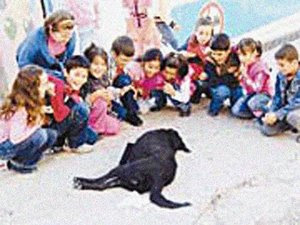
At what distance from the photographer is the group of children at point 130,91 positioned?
293 centimetres

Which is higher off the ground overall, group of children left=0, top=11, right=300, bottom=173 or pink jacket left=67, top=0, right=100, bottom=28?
pink jacket left=67, top=0, right=100, bottom=28

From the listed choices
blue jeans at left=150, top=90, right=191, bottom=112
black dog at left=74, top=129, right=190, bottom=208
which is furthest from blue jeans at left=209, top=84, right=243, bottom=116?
black dog at left=74, top=129, right=190, bottom=208

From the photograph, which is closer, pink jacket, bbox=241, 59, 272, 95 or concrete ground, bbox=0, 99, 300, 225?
concrete ground, bbox=0, 99, 300, 225

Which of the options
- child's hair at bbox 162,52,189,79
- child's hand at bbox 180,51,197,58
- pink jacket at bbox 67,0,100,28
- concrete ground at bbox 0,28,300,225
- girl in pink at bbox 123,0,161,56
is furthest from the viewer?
girl in pink at bbox 123,0,161,56

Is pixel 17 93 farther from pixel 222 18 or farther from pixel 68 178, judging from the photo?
pixel 222 18

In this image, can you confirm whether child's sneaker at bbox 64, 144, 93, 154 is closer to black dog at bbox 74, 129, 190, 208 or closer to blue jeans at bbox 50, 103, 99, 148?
blue jeans at bbox 50, 103, 99, 148

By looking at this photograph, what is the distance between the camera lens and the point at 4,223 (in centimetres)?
267

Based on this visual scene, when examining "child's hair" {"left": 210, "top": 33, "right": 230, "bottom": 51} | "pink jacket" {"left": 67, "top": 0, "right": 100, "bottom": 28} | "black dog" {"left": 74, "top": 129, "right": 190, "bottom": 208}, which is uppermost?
"pink jacket" {"left": 67, "top": 0, "right": 100, "bottom": 28}

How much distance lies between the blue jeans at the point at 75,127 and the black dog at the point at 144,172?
0.21 meters

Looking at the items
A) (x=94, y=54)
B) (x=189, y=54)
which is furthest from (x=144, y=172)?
(x=189, y=54)

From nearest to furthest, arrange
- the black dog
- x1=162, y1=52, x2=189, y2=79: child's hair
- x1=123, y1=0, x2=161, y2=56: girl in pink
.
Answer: the black dog, x1=162, y1=52, x2=189, y2=79: child's hair, x1=123, y1=0, x2=161, y2=56: girl in pink

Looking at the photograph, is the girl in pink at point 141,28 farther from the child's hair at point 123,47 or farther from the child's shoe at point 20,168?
the child's shoe at point 20,168

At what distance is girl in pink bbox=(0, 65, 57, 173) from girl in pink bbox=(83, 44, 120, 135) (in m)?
0.30

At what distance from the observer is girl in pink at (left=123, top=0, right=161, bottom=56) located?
4090 mm
